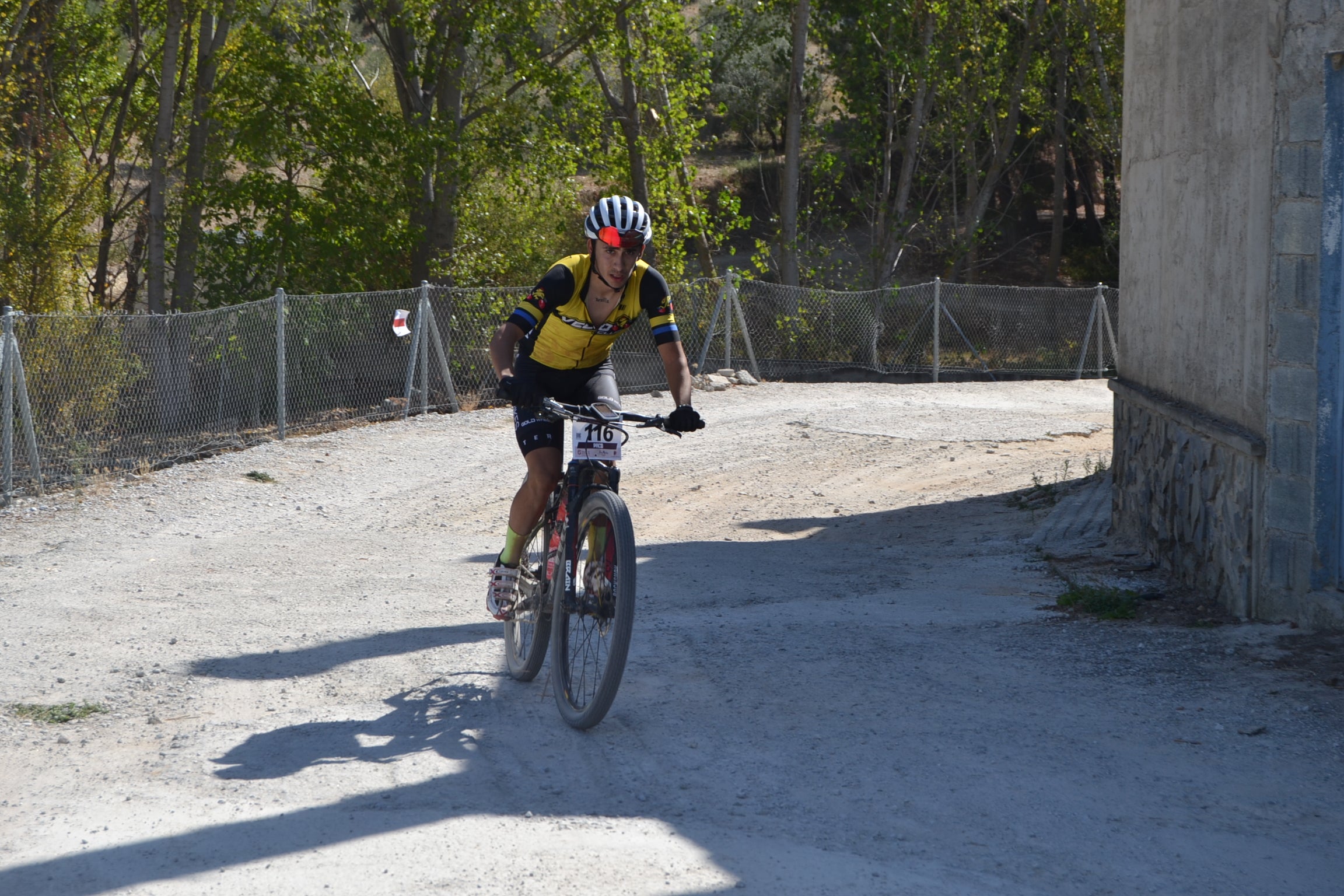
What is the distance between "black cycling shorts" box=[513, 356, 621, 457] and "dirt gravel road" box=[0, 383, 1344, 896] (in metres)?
1.07

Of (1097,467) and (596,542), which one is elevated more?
(596,542)

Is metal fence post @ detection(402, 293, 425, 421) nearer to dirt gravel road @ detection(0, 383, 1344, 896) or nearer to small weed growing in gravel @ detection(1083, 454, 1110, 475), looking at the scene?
dirt gravel road @ detection(0, 383, 1344, 896)

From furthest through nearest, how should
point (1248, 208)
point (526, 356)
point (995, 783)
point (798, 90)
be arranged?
point (798, 90) → point (1248, 208) → point (526, 356) → point (995, 783)

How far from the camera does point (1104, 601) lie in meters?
6.64

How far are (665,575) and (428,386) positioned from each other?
26.9 feet

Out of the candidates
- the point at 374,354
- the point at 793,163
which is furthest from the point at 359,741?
the point at 793,163

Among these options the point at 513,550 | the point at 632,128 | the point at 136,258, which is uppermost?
the point at 632,128

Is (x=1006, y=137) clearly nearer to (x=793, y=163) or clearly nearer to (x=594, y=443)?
(x=793, y=163)

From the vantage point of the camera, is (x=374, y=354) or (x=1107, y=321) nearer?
(x=374, y=354)

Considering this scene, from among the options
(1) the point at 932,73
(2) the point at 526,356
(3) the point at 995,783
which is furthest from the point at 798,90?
(3) the point at 995,783

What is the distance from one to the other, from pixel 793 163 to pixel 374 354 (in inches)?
451

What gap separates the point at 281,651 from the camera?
5.98m

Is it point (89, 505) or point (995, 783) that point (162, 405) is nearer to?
point (89, 505)

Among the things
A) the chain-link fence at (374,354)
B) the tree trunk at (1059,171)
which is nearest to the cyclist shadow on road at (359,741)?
the chain-link fence at (374,354)
